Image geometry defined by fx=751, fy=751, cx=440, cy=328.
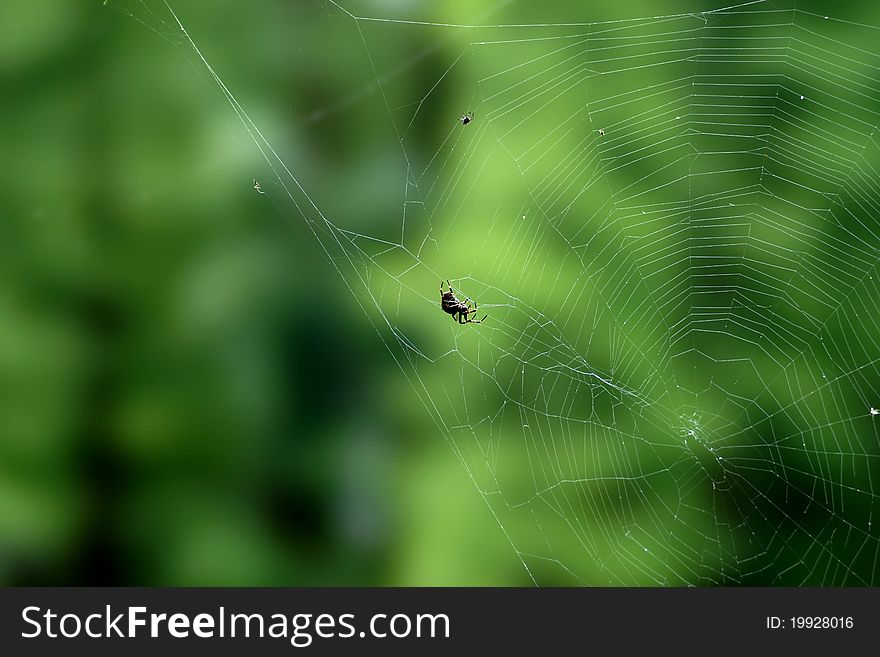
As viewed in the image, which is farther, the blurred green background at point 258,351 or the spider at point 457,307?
the spider at point 457,307

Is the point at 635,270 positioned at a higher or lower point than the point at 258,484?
higher

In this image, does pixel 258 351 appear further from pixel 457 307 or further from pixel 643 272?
pixel 643 272

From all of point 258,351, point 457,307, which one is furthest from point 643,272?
point 258,351

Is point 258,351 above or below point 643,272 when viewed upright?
below

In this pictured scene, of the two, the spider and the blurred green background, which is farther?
the spider

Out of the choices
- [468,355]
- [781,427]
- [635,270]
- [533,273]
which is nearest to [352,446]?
[468,355]

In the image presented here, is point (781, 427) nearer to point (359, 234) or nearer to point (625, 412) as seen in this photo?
point (625, 412)

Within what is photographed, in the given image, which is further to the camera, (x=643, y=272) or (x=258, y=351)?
(x=643, y=272)
